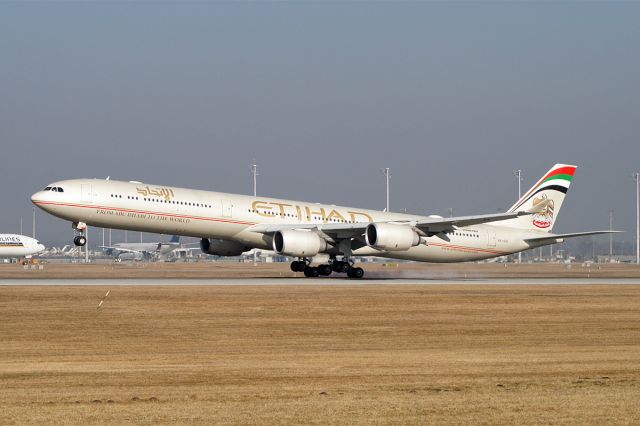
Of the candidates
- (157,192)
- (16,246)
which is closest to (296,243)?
(157,192)

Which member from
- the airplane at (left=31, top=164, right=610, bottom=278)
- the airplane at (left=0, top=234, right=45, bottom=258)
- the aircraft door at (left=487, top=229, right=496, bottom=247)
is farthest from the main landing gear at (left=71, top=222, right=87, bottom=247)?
the airplane at (left=0, top=234, right=45, bottom=258)

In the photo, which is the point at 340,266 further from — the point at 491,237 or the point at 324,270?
the point at 491,237

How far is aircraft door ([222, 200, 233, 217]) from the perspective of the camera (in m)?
52.5

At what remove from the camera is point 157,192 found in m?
51.1

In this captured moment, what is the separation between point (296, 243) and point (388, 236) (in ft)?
17.1

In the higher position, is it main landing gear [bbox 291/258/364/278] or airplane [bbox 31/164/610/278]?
airplane [bbox 31/164/610/278]

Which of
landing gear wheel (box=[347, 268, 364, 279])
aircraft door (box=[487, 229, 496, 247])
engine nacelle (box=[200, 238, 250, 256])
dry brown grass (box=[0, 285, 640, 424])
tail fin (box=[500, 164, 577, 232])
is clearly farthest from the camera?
tail fin (box=[500, 164, 577, 232])

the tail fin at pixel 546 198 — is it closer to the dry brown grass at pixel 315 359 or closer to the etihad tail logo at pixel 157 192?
the etihad tail logo at pixel 157 192

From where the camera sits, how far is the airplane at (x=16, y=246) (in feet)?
395

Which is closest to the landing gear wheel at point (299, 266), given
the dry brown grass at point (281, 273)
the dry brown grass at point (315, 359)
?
the dry brown grass at point (281, 273)

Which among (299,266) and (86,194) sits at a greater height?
(86,194)

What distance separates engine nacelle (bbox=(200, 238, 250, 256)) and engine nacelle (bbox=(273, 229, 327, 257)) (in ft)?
16.3

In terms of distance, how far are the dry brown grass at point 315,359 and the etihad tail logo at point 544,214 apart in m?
25.8

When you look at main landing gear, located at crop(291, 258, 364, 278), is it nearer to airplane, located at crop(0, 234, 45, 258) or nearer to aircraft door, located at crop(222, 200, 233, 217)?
aircraft door, located at crop(222, 200, 233, 217)
